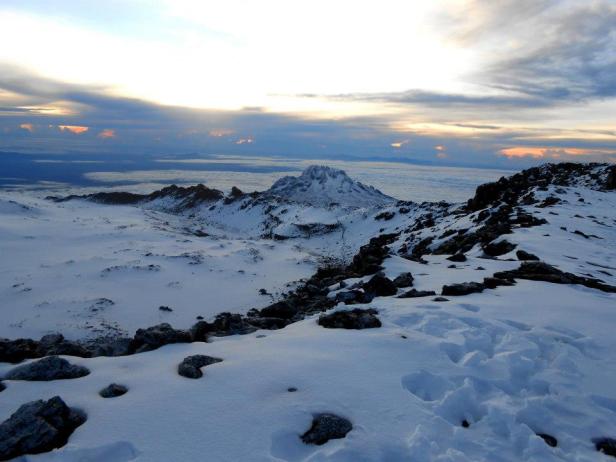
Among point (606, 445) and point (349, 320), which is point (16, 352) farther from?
point (606, 445)

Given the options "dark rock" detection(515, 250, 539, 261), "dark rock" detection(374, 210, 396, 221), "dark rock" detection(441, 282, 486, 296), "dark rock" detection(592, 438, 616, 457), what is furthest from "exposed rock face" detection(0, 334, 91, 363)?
"dark rock" detection(374, 210, 396, 221)

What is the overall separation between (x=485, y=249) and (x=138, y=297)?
21418 millimetres

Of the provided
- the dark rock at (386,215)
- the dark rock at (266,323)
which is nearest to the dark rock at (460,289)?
the dark rock at (266,323)

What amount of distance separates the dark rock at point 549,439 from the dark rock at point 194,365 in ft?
19.5

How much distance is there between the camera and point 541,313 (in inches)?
453

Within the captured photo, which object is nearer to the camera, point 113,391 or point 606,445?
point 606,445

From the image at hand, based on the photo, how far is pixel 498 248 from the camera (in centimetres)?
2289

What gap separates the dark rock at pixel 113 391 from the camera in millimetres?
7410

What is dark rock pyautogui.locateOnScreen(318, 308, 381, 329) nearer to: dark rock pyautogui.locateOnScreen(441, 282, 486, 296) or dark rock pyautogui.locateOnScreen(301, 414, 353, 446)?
dark rock pyautogui.locateOnScreen(441, 282, 486, 296)

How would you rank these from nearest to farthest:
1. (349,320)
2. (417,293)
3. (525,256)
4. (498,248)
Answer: (349,320), (417,293), (525,256), (498,248)

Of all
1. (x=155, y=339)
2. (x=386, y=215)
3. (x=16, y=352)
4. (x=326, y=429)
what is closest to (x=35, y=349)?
(x=16, y=352)

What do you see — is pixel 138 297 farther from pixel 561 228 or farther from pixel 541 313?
pixel 561 228

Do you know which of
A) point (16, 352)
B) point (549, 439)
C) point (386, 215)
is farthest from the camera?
point (386, 215)

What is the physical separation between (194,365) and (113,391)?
5.23 ft
